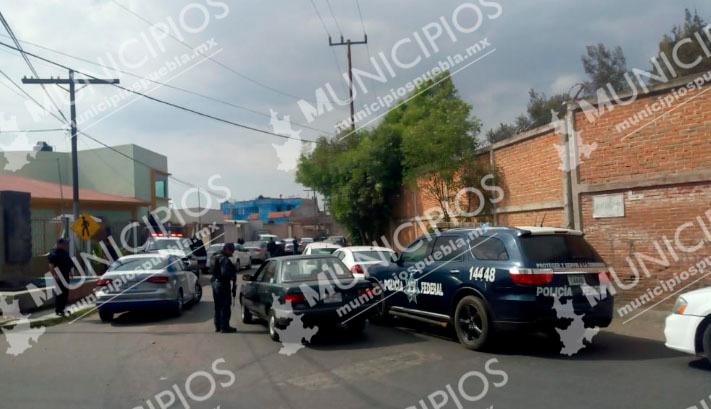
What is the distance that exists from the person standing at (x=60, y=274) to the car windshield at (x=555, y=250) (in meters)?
10.0

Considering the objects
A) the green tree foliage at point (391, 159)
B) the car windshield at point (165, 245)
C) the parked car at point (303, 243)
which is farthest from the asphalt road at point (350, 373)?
the parked car at point (303, 243)

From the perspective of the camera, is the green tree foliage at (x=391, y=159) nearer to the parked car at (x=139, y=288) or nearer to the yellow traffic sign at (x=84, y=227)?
the parked car at (x=139, y=288)

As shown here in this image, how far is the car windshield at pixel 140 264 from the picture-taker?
12875 millimetres

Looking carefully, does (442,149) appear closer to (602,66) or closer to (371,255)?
(371,255)

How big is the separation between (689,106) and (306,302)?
26.5ft

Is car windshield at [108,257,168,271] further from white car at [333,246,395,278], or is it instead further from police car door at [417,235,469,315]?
police car door at [417,235,469,315]

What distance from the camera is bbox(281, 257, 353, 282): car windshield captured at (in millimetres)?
9883

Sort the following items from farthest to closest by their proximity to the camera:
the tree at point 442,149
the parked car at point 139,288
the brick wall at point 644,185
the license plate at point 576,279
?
the tree at point 442,149 < the parked car at point 139,288 < the brick wall at point 644,185 < the license plate at point 576,279

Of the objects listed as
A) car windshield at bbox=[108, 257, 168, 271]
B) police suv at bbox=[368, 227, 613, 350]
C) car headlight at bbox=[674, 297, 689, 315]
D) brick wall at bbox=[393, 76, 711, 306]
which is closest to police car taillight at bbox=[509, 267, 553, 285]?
police suv at bbox=[368, 227, 613, 350]

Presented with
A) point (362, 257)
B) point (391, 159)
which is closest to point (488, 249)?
point (362, 257)

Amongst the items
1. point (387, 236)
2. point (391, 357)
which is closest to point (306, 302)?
point (391, 357)

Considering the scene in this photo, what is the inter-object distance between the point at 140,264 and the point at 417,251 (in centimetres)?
637

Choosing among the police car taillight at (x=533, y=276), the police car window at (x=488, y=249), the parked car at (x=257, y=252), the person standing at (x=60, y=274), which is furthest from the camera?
the parked car at (x=257, y=252)

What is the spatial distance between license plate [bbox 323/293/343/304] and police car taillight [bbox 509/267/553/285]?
2.84 metres
